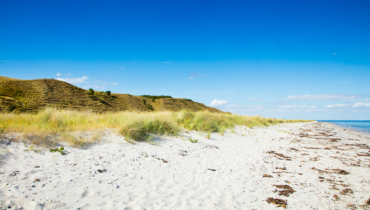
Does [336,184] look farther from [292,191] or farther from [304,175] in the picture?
[292,191]

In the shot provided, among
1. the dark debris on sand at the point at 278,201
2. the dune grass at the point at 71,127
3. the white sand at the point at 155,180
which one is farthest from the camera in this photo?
the dune grass at the point at 71,127

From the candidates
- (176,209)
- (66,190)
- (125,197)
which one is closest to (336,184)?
(176,209)

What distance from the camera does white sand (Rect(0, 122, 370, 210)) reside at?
3170mm

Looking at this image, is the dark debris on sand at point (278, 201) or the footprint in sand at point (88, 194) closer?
the footprint in sand at point (88, 194)

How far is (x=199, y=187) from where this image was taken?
13.9 ft

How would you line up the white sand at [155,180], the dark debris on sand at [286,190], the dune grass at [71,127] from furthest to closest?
the dune grass at [71,127] < the dark debris on sand at [286,190] < the white sand at [155,180]

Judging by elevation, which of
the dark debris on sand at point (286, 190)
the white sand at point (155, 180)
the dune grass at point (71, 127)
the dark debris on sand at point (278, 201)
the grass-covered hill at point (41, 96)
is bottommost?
the dark debris on sand at point (278, 201)

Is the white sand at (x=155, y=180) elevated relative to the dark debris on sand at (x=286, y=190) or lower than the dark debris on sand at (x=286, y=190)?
elevated

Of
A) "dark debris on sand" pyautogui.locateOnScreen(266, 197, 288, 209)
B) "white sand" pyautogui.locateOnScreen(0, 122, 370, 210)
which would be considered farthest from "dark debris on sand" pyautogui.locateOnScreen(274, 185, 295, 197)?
"dark debris on sand" pyautogui.locateOnScreen(266, 197, 288, 209)

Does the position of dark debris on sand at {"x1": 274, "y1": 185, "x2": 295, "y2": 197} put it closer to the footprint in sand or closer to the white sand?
the white sand

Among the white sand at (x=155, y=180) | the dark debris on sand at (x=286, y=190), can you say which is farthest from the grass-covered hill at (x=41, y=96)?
the dark debris on sand at (x=286, y=190)

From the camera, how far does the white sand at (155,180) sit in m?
3.17

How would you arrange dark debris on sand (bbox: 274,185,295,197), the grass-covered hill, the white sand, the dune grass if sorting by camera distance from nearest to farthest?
the white sand → dark debris on sand (bbox: 274,185,295,197) → the dune grass → the grass-covered hill

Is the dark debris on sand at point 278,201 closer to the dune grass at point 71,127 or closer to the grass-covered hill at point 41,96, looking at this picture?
the dune grass at point 71,127
